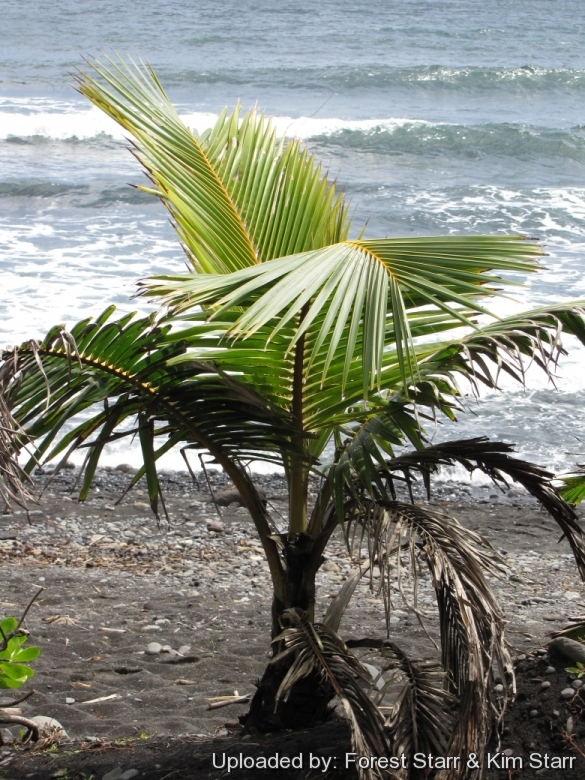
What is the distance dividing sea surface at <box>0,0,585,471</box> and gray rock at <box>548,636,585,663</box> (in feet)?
6.03

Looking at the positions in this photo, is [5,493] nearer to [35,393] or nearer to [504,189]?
[35,393]

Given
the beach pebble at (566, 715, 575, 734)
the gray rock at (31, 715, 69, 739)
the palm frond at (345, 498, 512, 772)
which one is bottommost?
the gray rock at (31, 715, 69, 739)

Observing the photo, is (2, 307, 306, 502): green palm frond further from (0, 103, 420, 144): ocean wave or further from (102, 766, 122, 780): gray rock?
(0, 103, 420, 144): ocean wave

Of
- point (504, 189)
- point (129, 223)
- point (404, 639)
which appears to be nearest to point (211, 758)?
point (404, 639)

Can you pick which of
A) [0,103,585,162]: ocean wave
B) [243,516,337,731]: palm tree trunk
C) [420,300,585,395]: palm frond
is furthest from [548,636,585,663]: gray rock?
[0,103,585,162]: ocean wave

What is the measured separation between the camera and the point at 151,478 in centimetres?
262

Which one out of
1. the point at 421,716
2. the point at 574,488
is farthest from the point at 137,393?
the point at 574,488

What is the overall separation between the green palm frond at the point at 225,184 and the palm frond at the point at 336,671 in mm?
1158

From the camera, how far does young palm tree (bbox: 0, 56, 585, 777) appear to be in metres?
2.22

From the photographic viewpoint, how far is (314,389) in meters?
2.71

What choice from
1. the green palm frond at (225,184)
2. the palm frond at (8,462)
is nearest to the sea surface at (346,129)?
the green palm frond at (225,184)

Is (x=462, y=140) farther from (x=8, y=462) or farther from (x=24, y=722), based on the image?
(x=8, y=462)

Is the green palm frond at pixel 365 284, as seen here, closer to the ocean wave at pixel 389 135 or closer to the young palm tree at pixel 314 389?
the young palm tree at pixel 314 389

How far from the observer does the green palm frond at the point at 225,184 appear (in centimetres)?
289
